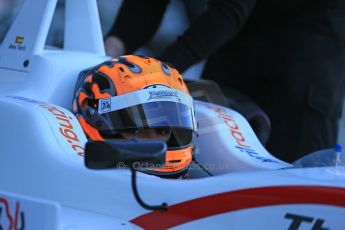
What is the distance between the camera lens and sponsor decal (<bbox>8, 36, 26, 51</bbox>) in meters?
2.48

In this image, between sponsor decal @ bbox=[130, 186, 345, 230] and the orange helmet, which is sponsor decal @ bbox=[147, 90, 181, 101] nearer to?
the orange helmet

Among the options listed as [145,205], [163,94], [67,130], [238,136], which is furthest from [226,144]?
[145,205]

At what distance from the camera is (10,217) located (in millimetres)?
1748

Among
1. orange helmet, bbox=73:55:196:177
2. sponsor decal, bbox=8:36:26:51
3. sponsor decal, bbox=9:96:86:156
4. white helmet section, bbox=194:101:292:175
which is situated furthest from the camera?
sponsor decal, bbox=8:36:26:51

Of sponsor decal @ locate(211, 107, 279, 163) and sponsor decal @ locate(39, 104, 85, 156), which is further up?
sponsor decal @ locate(39, 104, 85, 156)

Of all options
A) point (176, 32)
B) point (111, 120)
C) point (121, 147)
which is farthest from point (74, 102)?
point (176, 32)

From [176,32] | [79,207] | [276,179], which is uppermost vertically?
[276,179]

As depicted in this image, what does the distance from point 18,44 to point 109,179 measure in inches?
36.7

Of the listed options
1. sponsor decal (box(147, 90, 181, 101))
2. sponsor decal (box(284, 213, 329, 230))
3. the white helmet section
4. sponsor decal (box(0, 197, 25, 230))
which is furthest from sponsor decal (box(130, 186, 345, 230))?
the white helmet section

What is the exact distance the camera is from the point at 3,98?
2092 mm

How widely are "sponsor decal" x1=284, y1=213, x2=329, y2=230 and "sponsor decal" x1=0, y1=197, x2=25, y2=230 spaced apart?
0.65 metres

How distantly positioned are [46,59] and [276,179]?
3.61 ft

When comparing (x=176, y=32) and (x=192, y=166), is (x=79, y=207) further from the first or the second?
(x=176, y=32)

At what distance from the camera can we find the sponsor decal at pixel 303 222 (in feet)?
4.85
